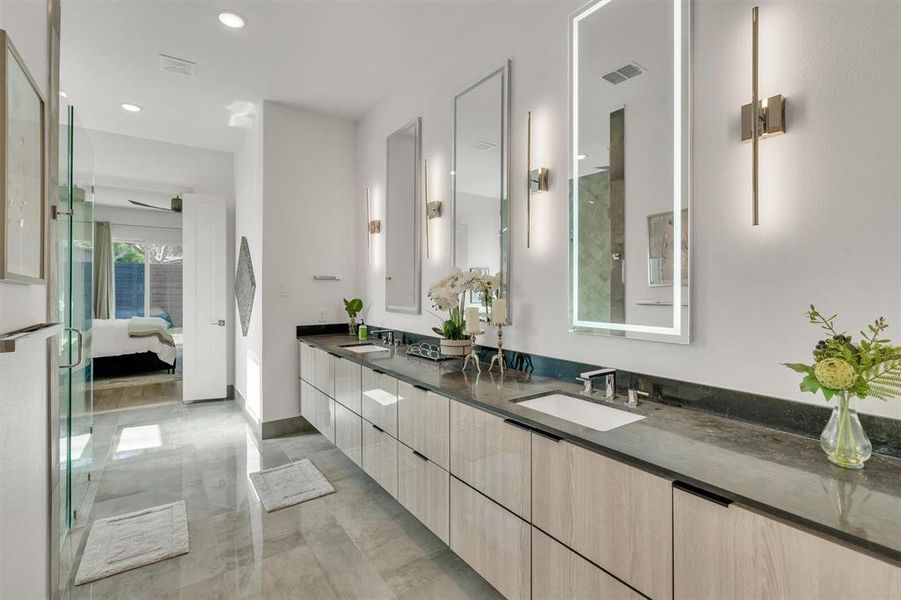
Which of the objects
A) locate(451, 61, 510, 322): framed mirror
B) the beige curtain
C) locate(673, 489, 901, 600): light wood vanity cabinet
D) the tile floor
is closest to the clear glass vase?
locate(673, 489, 901, 600): light wood vanity cabinet

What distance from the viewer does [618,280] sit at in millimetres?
1929

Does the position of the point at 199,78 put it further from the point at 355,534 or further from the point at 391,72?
the point at 355,534

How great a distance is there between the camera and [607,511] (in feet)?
4.19

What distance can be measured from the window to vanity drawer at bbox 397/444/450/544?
7802mm

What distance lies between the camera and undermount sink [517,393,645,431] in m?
1.69

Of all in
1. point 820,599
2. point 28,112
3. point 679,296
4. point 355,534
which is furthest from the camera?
point 355,534

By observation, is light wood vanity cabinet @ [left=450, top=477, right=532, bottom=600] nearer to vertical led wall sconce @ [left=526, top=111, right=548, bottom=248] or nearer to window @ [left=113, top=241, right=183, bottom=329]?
vertical led wall sconce @ [left=526, top=111, right=548, bottom=248]

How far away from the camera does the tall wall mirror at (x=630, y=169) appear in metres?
1.68

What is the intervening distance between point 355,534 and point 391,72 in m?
3.26

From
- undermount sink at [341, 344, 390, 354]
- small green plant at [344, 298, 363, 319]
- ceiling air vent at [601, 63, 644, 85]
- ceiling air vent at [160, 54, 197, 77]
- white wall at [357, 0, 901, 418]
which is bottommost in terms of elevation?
undermount sink at [341, 344, 390, 354]

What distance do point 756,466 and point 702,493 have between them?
201 millimetres

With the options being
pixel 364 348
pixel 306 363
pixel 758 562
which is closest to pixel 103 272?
pixel 306 363

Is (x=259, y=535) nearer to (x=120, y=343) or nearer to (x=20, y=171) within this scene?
(x=20, y=171)

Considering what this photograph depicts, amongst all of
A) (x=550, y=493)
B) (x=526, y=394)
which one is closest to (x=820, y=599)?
(x=550, y=493)
